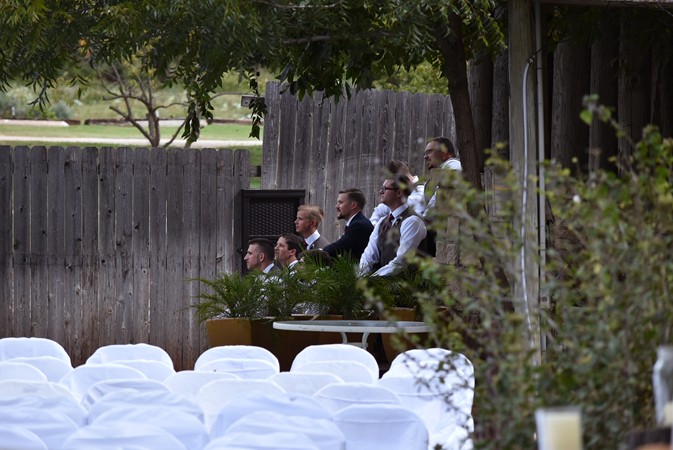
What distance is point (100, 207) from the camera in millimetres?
11023

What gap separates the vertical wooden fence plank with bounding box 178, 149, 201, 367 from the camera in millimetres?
11008

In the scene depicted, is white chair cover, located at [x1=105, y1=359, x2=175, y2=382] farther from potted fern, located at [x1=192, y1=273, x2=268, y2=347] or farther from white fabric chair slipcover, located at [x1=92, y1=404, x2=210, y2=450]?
potted fern, located at [x1=192, y1=273, x2=268, y2=347]

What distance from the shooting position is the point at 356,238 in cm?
988

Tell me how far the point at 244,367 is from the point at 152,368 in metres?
0.49

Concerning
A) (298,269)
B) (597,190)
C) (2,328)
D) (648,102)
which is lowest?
(2,328)

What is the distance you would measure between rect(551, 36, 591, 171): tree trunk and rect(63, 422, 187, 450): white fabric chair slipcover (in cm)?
539

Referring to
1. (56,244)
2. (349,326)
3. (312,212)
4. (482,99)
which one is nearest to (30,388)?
(349,326)

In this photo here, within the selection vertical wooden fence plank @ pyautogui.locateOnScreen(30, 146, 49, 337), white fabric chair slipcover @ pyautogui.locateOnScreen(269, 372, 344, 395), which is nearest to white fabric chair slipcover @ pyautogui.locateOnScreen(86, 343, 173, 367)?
white fabric chair slipcover @ pyautogui.locateOnScreen(269, 372, 344, 395)

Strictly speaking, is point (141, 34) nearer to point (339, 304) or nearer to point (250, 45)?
point (250, 45)

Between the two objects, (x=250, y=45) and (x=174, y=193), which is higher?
(x=250, y=45)

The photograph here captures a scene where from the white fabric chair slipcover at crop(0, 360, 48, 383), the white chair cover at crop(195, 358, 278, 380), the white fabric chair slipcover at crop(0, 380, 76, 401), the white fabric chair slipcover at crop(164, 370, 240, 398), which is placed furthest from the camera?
the white chair cover at crop(195, 358, 278, 380)

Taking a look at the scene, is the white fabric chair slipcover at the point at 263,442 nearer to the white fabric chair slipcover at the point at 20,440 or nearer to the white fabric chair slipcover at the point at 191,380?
the white fabric chair slipcover at the point at 20,440

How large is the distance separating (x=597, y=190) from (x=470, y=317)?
5.06 meters

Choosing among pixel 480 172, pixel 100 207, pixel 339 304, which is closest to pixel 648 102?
pixel 480 172
